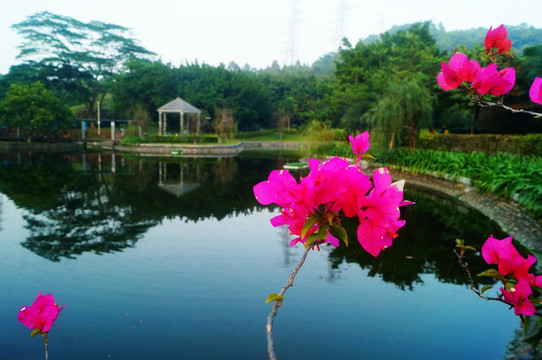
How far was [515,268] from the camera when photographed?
1.12 m

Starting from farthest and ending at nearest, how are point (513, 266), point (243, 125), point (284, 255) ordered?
1. point (243, 125)
2. point (284, 255)
3. point (513, 266)

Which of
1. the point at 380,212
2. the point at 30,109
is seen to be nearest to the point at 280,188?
the point at 380,212

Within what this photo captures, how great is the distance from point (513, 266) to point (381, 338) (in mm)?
2758

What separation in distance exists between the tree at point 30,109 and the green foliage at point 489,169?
2040 centimetres

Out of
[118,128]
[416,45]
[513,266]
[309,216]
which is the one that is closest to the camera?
[309,216]

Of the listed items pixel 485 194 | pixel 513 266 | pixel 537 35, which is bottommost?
pixel 485 194

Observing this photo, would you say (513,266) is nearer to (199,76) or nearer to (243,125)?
(243,125)

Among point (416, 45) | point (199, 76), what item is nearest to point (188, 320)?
point (416, 45)

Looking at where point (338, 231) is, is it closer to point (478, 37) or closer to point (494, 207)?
point (494, 207)

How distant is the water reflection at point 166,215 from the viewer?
565cm

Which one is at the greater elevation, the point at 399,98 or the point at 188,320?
the point at 399,98

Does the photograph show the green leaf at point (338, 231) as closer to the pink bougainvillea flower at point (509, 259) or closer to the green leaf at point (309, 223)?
the green leaf at point (309, 223)

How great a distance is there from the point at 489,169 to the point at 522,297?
910 centimetres

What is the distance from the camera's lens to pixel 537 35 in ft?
279
